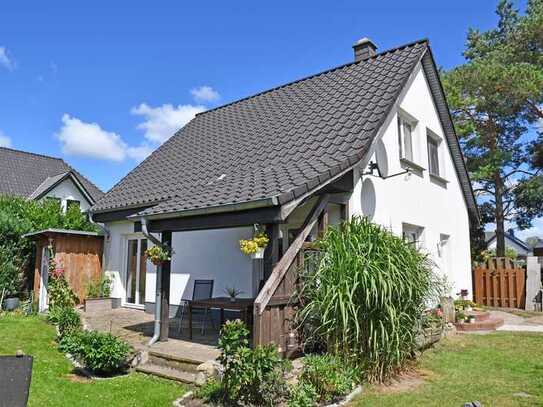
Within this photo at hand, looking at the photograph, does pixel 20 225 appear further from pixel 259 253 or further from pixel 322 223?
pixel 322 223

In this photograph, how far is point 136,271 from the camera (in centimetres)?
1273

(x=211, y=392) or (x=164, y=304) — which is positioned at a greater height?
(x=164, y=304)

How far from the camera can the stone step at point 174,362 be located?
630 centimetres

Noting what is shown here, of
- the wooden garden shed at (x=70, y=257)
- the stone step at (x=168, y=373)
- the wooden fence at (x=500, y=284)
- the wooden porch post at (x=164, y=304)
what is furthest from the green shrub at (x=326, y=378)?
the wooden fence at (x=500, y=284)

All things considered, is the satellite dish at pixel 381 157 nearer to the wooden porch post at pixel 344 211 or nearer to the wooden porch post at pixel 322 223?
the wooden porch post at pixel 344 211

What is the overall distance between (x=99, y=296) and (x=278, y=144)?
719 centimetres

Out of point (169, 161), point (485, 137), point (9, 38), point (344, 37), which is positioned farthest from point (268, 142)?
point (485, 137)

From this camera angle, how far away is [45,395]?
228 inches

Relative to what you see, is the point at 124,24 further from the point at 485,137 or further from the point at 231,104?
the point at 485,137

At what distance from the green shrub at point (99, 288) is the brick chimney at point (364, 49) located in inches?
405

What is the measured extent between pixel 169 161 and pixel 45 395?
8.71 metres

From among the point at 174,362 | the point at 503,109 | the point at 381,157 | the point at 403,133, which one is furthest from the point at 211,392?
the point at 503,109

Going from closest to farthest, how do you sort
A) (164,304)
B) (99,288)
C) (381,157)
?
(164,304), (381,157), (99,288)

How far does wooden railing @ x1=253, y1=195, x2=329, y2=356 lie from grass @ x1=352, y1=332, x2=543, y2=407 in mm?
1336
